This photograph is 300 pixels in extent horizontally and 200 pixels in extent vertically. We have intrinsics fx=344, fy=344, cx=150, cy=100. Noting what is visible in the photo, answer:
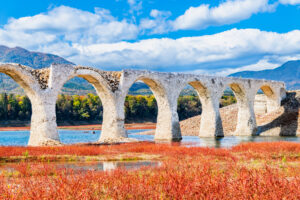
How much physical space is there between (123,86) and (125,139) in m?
4.77

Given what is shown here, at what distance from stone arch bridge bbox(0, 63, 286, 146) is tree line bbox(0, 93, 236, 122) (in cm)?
3938

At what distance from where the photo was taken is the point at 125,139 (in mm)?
29172

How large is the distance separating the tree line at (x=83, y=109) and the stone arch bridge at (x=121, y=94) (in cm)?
3938

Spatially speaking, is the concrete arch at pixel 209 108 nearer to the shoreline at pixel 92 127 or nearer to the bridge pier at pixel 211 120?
the bridge pier at pixel 211 120

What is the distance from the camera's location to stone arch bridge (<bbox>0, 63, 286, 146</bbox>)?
81.2 feet

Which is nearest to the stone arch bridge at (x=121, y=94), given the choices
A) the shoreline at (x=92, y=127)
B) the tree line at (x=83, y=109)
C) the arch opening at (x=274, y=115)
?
the arch opening at (x=274, y=115)

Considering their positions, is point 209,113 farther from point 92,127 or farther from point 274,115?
point 92,127

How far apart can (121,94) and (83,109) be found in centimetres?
5010

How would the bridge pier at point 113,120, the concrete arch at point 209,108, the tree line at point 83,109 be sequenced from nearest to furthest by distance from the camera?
1. the bridge pier at point 113,120
2. the concrete arch at point 209,108
3. the tree line at point 83,109

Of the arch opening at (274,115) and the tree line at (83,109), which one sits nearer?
the arch opening at (274,115)

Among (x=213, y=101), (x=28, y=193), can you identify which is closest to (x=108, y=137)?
(x=213, y=101)

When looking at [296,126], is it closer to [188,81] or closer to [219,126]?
[219,126]

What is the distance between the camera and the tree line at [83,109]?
72125 mm

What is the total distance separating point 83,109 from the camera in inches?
3105
